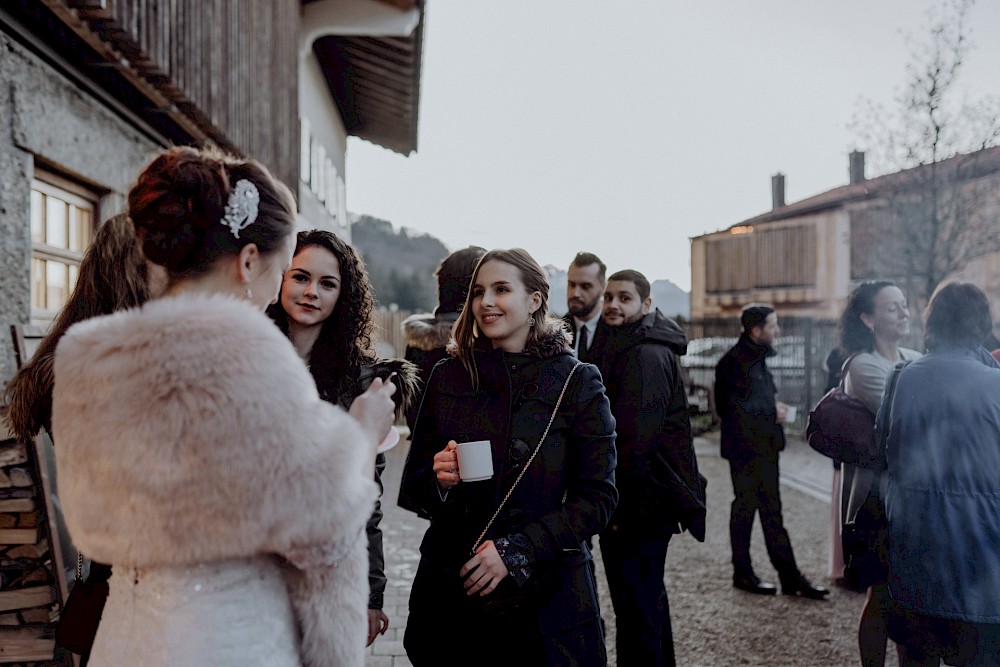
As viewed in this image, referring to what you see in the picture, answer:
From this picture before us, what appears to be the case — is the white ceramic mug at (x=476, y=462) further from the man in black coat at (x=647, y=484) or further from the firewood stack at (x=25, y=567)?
the firewood stack at (x=25, y=567)

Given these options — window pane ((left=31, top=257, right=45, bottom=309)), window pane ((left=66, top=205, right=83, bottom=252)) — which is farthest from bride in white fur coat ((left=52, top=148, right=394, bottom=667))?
window pane ((left=66, top=205, right=83, bottom=252))

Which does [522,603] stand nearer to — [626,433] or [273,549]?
[273,549]

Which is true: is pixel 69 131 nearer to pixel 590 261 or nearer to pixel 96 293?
pixel 96 293

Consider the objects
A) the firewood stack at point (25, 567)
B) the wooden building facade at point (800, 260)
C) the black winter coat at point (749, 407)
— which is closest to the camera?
the firewood stack at point (25, 567)

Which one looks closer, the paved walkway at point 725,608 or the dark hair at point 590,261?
the paved walkway at point 725,608

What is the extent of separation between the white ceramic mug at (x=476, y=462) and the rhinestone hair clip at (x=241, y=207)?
1.05 m

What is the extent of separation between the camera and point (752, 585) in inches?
229

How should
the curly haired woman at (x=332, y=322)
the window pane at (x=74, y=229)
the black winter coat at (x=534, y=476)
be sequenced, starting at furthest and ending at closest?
the window pane at (x=74, y=229) < the curly haired woman at (x=332, y=322) < the black winter coat at (x=534, y=476)

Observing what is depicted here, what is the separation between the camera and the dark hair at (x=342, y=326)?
9.46 feet

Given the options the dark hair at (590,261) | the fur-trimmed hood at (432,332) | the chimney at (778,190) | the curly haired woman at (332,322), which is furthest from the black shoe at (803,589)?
the chimney at (778,190)

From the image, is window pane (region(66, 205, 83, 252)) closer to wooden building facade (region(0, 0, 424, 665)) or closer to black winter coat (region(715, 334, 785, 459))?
wooden building facade (region(0, 0, 424, 665))

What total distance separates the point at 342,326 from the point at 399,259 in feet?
148

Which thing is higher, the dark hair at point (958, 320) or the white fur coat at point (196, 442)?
the dark hair at point (958, 320)

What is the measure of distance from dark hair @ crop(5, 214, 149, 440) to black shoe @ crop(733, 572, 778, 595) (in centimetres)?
500
